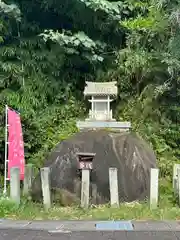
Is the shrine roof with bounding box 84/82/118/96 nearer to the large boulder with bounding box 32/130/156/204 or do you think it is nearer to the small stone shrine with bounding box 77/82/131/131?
the small stone shrine with bounding box 77/82/131/131

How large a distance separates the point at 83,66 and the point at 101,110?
3014 mm

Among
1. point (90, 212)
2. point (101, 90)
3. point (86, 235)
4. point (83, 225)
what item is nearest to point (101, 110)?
point (101, 90)

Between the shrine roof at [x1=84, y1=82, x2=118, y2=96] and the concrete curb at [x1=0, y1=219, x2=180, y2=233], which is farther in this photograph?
the shrine roof at [x1=84, y1=82, x2=118, y2=96]

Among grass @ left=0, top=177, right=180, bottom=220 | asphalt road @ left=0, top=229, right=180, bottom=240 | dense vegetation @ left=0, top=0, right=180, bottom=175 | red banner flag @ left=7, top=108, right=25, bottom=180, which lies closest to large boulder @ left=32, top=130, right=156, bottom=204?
grass @ left=0, top=177, right=180, bottom=220

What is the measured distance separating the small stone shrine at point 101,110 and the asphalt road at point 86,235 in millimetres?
4355

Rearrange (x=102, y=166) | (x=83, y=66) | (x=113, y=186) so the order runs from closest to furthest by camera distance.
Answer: (x=113, y=186)
(x=102, y=166)
(x=83, y=66)

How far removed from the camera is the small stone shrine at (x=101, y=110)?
10086 mm

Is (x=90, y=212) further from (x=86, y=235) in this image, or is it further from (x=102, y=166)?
(x=86, y=235)

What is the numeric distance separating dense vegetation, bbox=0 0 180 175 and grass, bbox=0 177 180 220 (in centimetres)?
310

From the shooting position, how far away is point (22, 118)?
1095 centimetres

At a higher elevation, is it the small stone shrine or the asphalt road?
the small stone shrine

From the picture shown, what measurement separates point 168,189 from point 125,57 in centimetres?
441

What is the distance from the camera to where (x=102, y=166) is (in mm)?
8758

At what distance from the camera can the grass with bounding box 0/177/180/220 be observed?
714 centimetres
